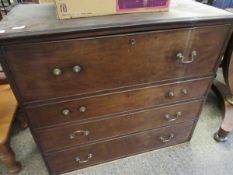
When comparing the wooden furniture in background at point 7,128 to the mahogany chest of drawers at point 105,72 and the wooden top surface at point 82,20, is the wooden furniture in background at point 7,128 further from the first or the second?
the wooden top surface at point 82,20

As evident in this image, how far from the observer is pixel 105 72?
867mm

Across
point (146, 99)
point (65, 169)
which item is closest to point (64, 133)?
point (65, 169)

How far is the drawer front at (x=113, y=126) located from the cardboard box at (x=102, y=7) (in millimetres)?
549

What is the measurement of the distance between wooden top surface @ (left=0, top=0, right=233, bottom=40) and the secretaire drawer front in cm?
35

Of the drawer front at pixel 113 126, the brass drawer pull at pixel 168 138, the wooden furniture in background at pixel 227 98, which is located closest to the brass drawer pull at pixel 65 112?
the drawer front at pixel 113 126

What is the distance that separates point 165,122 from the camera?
4.04 feet

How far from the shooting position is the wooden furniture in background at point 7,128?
1.11 meters

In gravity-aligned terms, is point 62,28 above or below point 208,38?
above

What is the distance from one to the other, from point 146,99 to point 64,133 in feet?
1.58

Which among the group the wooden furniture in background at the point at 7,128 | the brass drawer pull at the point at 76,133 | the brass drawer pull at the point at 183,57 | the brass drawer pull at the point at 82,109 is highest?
the brass drawer pull at the point at 183,57

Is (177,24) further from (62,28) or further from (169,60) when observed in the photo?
(62,28)

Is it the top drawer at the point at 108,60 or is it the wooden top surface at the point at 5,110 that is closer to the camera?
the top drawer at the point at 108,60

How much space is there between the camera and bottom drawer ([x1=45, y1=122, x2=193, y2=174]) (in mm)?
1150

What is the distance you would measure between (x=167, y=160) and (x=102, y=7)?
1.09 metres
